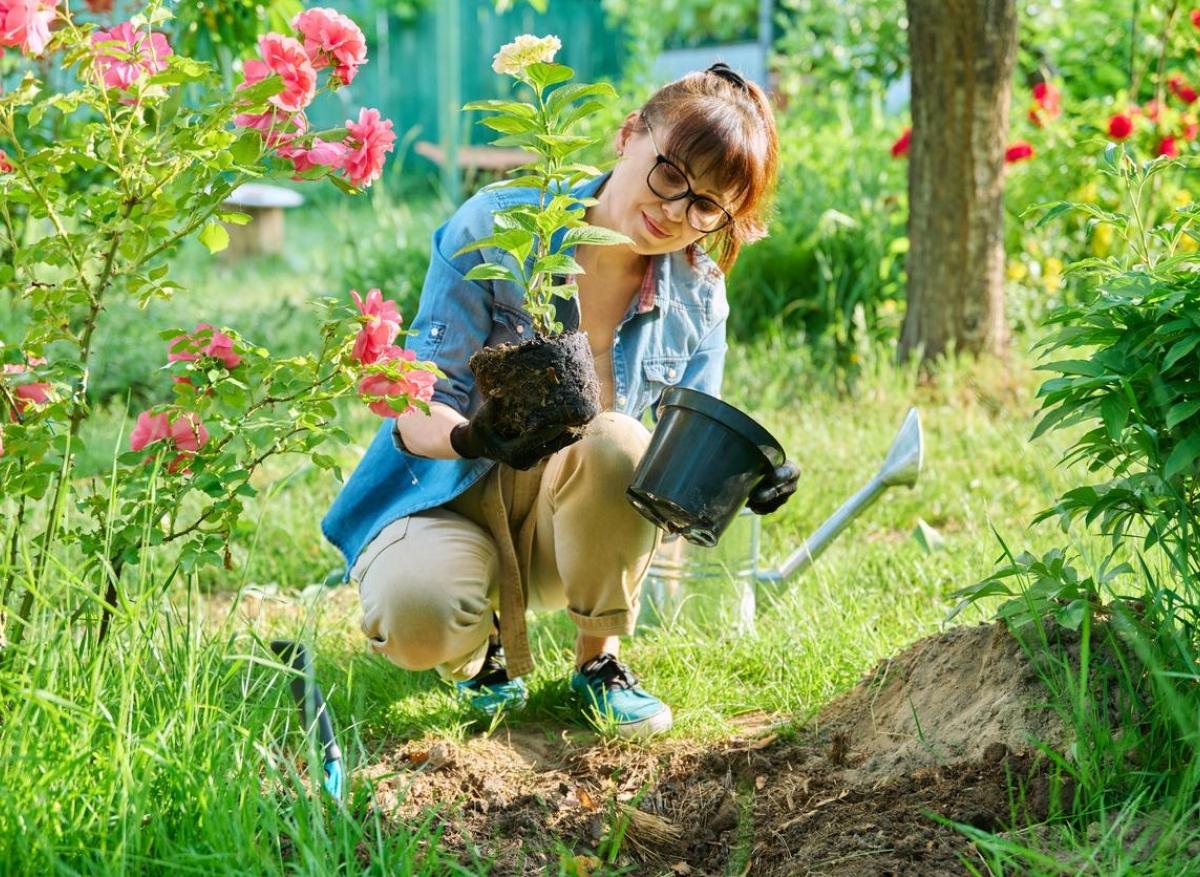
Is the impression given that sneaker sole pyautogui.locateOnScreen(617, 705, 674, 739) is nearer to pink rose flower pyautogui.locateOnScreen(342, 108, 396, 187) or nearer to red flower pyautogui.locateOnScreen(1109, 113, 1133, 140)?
pink rose flower pyautogui.locateOnScreen(342, 108, 396, 187)

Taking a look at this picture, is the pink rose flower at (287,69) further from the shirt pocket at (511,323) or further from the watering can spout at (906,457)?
the watering can spout at (906,457)

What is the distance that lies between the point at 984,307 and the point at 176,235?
3.17 m

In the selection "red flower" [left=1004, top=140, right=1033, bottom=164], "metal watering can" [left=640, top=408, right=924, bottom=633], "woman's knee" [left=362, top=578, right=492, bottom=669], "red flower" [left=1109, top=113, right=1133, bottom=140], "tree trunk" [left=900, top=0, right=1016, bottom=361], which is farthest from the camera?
"red flower" [left=1004, top=140, right=1033, bottom=164]

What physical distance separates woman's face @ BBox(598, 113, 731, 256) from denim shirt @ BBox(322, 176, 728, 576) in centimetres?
19

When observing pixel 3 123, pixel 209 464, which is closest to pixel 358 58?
pixel 3 123

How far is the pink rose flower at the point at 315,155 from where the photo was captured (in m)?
1.89

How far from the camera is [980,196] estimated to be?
14.4ft

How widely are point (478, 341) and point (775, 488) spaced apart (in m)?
0.57

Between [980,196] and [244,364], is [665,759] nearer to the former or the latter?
[244,364]

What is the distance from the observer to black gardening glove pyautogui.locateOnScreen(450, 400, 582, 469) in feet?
6.40

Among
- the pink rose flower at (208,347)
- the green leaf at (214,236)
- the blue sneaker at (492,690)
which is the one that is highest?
the green leaf at (214,236)

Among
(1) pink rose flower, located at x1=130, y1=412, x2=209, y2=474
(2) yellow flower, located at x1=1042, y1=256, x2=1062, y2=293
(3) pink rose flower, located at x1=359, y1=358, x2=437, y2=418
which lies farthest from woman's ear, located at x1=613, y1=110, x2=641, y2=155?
(2) yellow flower, located at x1=1042, y1=256, x2=1062, y2=293

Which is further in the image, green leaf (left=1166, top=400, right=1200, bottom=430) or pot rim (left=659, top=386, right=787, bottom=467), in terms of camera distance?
pot rim (left=659, top=386, right=787, bottom=467)

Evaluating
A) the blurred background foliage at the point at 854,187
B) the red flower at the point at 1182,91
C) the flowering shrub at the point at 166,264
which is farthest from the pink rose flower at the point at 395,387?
the red flower at the point at 1182,91
